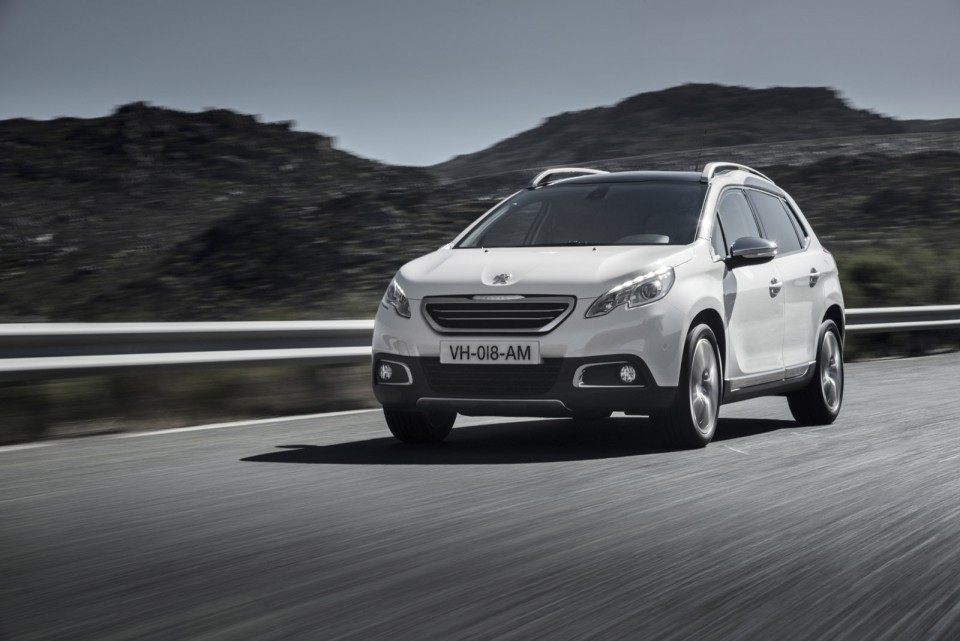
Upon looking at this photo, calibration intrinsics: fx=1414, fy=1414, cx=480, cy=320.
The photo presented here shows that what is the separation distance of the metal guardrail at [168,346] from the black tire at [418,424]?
1930 mm

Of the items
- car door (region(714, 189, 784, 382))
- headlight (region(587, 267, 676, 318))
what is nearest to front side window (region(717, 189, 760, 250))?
car door (region(714, 189, 784, 382))

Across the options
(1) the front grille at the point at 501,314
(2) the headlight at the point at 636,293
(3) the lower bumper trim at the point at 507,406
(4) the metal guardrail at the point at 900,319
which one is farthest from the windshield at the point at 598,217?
(4) the metal guardrail at the point at 900,319

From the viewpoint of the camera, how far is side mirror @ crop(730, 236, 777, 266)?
27.8 ft

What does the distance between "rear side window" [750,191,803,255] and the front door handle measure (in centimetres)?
35

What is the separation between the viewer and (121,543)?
16.6 feet

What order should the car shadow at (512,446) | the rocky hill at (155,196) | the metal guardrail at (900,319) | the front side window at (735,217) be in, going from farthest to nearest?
the rocky hill at (155,196)
the metal guardrail at (900,319)
the front side window at (735,217)
the car shadow at (512,446)

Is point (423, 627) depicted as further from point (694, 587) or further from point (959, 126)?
point (959, 126)

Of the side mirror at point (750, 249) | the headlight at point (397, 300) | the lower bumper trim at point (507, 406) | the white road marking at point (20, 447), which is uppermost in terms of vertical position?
the side mirror at point (750, 249)

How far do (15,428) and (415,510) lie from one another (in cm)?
375

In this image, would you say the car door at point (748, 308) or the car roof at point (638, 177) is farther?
the car roof at point (638, 177)

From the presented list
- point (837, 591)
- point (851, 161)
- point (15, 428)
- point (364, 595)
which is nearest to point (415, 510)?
point (364, 595)

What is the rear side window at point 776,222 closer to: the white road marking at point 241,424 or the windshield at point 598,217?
the windshield at point 598,217

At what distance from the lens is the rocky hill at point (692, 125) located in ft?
227

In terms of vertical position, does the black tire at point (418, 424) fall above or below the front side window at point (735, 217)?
below
